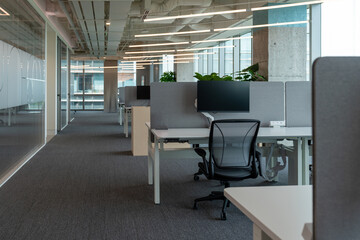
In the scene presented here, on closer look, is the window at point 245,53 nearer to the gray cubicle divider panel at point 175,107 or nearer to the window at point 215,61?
the window at point 215,61

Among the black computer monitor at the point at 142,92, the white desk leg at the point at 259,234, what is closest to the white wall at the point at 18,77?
the black computer monitor at the point at 142,92

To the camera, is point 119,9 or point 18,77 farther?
point 119,9

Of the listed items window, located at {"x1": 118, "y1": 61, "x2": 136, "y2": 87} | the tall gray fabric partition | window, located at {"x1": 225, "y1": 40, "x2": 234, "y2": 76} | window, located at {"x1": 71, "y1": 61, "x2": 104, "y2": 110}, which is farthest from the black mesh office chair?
window, located at {"x1": 118, "y1": 61, "x2": 136, "y2": 87}

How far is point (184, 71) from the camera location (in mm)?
18016

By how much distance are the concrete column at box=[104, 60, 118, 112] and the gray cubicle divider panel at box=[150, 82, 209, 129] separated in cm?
1837

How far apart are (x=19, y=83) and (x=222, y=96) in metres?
3.04

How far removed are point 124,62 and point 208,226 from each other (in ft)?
64.5

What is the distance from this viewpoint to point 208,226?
3.34 m

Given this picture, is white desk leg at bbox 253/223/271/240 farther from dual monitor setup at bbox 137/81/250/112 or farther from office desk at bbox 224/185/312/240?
dual monitor setup at bbox 137/81/250/112

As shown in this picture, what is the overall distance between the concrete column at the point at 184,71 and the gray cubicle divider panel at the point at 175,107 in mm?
13466

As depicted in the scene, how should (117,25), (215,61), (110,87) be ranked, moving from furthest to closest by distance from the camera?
1. (110,87)
2. (215,61)
3. (117,25)

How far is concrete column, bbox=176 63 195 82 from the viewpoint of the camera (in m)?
18.0

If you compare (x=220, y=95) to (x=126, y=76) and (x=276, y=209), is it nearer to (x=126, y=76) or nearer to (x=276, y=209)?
(x=276, y=209)

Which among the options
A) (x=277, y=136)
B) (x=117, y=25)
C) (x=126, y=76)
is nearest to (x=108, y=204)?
(x=277, y=136)
